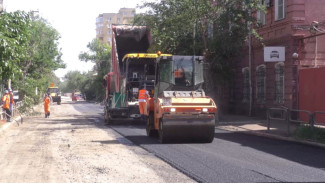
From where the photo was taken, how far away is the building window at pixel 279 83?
23.7 m

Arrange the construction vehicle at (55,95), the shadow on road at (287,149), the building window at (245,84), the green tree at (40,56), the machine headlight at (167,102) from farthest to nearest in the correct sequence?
the construction vehicle at (55,95) → the green tree at (40,56) → the building window at (245,84) → the machine headlight at (167,102) → the shadow on road at (287,149)

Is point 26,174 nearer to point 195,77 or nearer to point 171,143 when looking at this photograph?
point 171,143

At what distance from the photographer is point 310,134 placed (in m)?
14.4

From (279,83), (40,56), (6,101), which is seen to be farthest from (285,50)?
(40,56)

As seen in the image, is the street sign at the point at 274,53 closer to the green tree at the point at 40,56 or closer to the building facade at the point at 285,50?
the building facade at the point at 285,50

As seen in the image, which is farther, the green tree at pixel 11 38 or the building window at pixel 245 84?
the building window at pixel 245 84

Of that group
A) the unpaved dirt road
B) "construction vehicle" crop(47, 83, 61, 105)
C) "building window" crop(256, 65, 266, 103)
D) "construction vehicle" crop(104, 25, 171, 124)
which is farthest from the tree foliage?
"building window" crop(256, 65, 266, 103)

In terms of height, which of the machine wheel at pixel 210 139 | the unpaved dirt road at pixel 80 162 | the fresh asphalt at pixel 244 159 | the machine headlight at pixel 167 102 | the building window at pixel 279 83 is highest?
the building window at pixel 279 83

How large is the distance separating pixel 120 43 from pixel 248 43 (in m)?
8.00

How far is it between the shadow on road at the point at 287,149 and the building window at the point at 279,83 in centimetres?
788

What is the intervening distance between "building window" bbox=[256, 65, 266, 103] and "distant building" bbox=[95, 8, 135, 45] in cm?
11225

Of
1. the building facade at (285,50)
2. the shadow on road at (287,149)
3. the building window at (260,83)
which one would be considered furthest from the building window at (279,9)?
the shadow on road at (287,149)

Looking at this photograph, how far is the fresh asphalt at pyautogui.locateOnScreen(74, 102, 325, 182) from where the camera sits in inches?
348

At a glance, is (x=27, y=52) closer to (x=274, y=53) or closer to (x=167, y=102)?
(x=274, y=53)
